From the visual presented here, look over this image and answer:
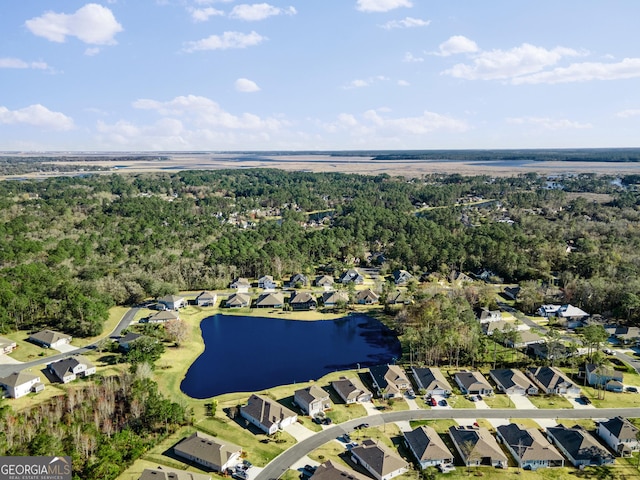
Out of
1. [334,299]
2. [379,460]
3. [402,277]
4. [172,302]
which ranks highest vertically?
[402,277]

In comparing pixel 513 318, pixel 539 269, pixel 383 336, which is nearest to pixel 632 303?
pixel 513 318

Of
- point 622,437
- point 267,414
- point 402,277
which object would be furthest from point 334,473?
point 402,277

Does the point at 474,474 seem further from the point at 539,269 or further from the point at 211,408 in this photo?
the point at 539,269

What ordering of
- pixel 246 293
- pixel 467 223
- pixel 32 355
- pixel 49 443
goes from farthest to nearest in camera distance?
pixel 467 223
pixel 246 293
pixel 32 355
pixel 49 443

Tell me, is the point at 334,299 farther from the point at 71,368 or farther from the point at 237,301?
the point at 71,368

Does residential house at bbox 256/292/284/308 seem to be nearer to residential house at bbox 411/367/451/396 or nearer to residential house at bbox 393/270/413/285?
residential house at bbox 393/270/413/285

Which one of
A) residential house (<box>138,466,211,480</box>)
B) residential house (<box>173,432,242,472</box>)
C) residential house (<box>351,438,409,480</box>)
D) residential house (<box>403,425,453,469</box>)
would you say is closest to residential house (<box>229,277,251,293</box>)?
residential house (<box>173,432,242,472</box>)
